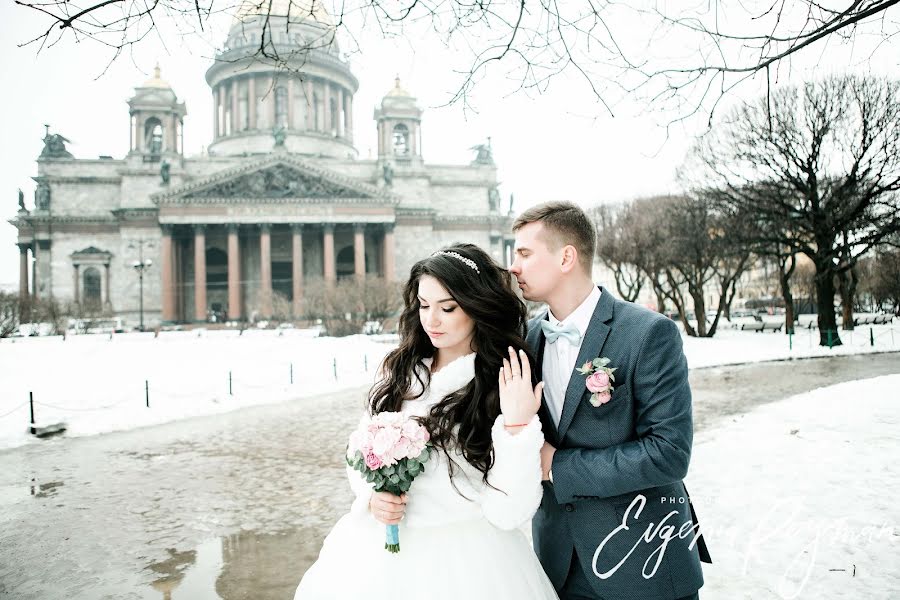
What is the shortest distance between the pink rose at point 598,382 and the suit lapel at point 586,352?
0.25 feet

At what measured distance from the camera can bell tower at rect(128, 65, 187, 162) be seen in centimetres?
5572

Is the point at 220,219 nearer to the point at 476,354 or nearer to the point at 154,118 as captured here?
the point at 154,118

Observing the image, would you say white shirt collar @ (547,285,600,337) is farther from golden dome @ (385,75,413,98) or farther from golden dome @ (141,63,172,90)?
golden dome @ (141,63,172,90)

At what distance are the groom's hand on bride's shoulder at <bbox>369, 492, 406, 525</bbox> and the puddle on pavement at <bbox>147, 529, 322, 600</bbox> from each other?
299 cm

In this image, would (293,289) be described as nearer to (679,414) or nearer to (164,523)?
(164,523)

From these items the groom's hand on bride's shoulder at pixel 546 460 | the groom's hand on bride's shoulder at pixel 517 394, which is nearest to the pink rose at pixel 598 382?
the groom's hand on bride's shoulder at pixel 517 394

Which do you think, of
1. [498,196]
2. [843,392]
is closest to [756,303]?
[498,196]

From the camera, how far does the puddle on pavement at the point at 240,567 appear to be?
5.22m

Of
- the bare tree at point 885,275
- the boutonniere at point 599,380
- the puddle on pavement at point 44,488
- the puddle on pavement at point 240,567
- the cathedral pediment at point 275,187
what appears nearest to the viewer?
the boutonniere at point 599,380

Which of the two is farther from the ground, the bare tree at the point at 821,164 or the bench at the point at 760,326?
the bare tree at the point at 821,164

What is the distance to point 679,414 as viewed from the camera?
2.58 meters

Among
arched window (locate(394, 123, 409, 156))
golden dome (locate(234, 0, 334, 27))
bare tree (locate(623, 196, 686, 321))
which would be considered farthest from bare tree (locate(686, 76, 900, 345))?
arched window (locate(394, 123, 409, 156))

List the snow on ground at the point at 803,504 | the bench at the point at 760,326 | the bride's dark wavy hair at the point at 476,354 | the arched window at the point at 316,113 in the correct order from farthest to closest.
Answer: the arched window at the point at 316,113, the bench at the point at 760,326, the snow on ground at the point at 803,504, the bride's dark wavy hair at the point at 476,354

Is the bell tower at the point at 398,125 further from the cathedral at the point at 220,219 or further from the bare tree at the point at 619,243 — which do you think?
the bare tree at the point at 619,243
